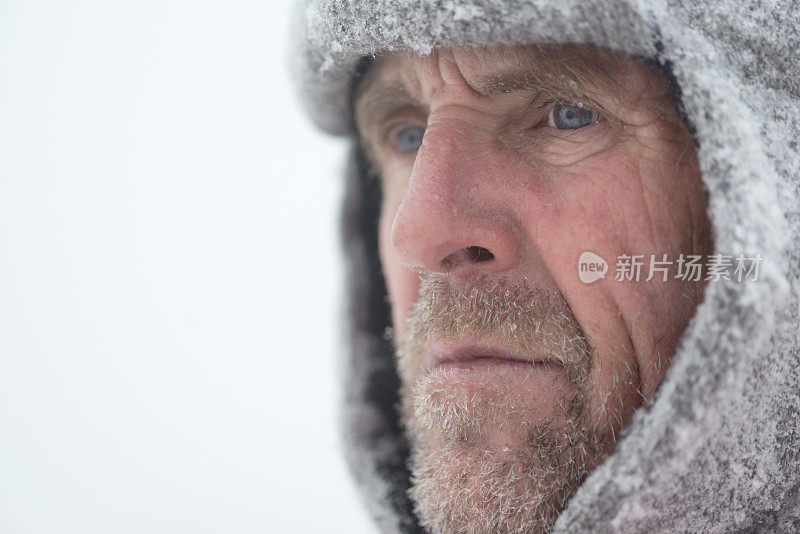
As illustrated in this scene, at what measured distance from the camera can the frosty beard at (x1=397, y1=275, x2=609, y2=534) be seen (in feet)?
2.39

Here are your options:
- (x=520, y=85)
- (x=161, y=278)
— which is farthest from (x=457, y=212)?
(x=161, y=278)

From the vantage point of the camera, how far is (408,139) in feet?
3.50

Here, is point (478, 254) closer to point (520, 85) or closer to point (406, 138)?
point (520, 85)

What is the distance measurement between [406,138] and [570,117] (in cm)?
38

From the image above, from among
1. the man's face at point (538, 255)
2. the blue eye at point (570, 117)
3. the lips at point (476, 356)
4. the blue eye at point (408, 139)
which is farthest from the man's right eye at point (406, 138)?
the lips at point (476, 356)

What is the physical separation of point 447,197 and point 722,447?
0.43 metres

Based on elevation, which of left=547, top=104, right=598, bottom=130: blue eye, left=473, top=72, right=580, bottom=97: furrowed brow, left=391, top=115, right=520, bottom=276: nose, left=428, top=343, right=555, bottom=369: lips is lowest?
left=428, top=343, right=555, bottom=369: lips

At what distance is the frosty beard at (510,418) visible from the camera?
729 mm

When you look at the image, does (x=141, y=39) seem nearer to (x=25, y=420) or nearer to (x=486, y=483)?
(x=25, y=420)

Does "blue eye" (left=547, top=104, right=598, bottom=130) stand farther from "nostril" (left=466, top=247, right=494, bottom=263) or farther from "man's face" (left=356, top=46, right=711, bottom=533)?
"nostril" (left=466, top=247, right=494, bottom=263)

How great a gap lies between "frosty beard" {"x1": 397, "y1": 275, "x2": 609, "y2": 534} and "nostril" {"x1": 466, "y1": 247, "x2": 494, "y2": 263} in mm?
29

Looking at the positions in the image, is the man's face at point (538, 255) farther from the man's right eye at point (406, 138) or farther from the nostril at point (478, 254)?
the man's right eye at point (406, 138)

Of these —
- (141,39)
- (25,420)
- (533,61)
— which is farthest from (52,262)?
(533,61)

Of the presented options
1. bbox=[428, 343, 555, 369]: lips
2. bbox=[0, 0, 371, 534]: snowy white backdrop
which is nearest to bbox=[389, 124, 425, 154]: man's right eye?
bbox=[428, 343, 555, 369]: lips
